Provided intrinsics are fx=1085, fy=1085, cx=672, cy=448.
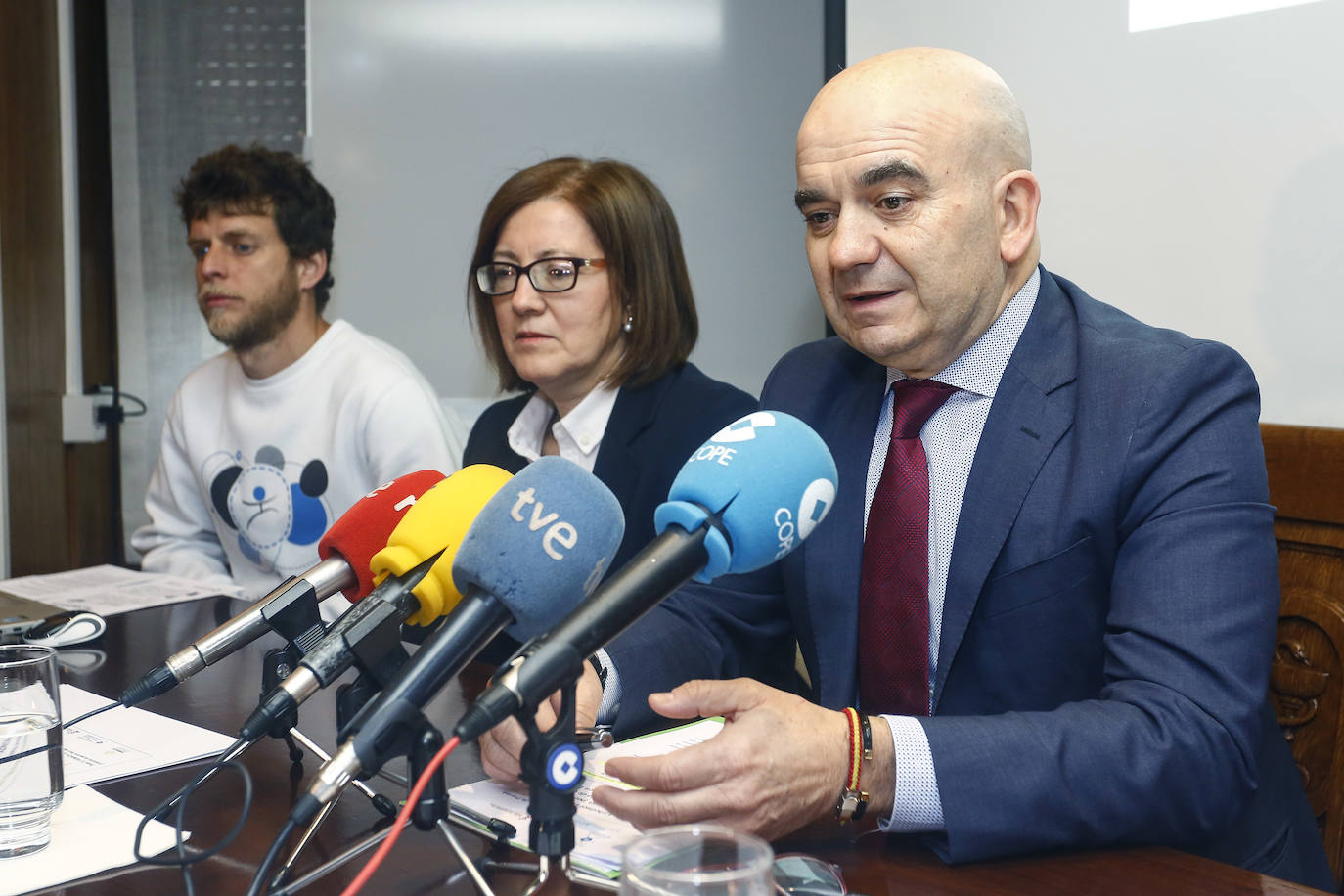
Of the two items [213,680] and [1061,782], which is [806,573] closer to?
[1061,782]

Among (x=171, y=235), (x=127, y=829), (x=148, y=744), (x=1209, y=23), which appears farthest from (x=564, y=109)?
(x=127, y=829)

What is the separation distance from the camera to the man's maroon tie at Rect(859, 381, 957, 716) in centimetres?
135

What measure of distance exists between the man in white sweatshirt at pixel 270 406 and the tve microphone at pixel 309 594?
1.64 m

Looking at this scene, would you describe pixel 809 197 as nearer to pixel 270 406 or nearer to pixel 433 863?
pixel 433 863

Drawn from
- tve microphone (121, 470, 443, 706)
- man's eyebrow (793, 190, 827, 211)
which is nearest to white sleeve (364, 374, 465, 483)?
man's eyebrow (793, 190, 827, 211)

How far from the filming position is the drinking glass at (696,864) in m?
0.61

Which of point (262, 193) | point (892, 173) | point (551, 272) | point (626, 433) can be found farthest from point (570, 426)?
point (262, 193)

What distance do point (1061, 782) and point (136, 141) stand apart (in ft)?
12.4

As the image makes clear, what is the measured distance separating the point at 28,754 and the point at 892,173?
1112 millimetres

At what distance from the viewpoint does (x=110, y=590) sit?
7.02ft

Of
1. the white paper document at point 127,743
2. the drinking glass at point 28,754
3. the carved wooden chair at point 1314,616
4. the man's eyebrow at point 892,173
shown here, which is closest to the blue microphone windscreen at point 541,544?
the drinking glass at point 28,754

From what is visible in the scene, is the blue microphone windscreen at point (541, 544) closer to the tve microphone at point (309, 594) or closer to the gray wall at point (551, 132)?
the tve microphone at point (309, 594)

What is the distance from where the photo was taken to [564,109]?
A: 3.19m

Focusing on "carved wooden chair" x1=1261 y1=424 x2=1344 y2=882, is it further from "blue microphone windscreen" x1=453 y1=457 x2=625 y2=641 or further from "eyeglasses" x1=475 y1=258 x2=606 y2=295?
"eyeglasses" x1=475 y1=258 x2=606 y2=295
